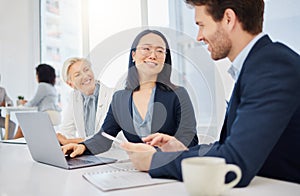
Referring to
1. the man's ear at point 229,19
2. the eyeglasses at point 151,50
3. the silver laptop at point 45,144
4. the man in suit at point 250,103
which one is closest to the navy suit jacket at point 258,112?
the man in suit at point 250,103

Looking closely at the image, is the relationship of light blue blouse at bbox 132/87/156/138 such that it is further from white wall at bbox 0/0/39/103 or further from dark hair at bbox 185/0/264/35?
white wall at bbox 0/0/39/103

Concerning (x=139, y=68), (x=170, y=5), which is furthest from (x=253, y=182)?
(x=170, y=5)

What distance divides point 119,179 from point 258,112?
0.32m

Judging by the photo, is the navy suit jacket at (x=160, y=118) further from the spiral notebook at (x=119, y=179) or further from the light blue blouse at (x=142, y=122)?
the spiral notebook at (x=119, y=179)

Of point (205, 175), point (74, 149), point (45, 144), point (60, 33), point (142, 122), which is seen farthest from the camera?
point (60, 33)

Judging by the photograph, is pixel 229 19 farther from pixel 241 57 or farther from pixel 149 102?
pixel 149 102

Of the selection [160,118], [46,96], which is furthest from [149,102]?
[46,96]

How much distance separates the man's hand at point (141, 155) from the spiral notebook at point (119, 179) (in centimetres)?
2

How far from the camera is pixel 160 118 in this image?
52.6 inches

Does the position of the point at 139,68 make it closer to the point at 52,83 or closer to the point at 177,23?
the point at 177,23

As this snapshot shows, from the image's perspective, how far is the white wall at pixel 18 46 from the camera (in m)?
4.93

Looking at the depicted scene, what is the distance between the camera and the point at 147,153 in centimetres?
76

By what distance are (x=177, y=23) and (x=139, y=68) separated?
1.69m

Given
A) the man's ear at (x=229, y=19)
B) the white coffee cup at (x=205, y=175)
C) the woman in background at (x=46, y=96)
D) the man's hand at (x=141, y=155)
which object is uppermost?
the man's ear at (x=229, y=19)
